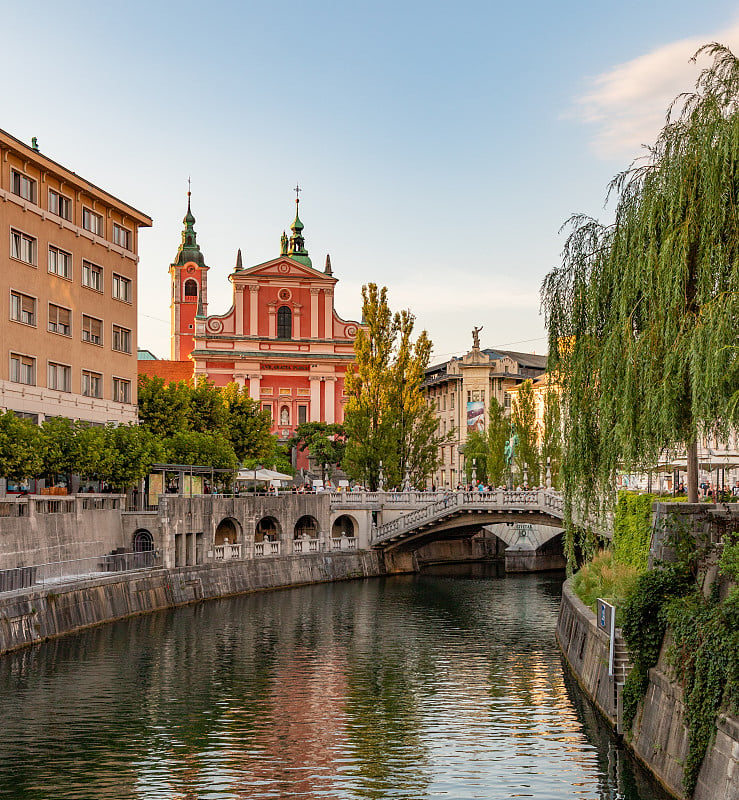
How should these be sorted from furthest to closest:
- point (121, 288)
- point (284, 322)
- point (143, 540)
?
point (284, 322), point (121, 288), point (143, 540)

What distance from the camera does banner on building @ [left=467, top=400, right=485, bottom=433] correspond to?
120750 mm

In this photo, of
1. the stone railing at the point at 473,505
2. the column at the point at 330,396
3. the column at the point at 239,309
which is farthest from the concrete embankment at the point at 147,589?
the column at the point at 239,309

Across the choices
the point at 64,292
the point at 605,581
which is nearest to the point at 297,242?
the point at 64,292

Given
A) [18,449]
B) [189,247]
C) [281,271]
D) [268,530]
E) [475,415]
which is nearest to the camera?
[18,449]

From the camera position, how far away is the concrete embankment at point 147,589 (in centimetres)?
3869

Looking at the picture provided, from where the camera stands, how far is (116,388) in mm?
66812

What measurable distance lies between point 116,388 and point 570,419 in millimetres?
41321

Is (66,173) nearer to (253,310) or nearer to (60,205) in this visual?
(60,205)

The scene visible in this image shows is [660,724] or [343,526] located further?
[343,526]

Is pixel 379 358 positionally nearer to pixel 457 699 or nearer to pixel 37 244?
pixel 37 244

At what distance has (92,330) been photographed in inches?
2490

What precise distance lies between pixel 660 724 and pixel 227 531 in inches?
1862

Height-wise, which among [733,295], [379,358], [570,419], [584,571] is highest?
[379,358]

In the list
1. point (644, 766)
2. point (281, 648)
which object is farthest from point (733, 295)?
point (281, 648)
